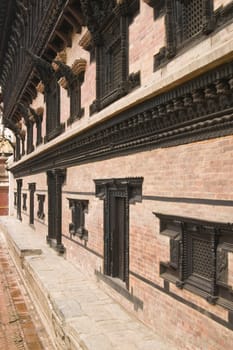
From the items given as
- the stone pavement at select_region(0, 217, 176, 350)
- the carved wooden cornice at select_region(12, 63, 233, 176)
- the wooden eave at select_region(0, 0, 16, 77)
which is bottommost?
the stone pavement at select_region(0, 217, 176, 350)

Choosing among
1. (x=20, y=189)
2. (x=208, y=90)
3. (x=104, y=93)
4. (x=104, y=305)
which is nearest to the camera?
(x=208, y=90)

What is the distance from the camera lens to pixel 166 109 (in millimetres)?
5551

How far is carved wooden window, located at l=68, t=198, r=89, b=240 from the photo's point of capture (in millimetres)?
10367

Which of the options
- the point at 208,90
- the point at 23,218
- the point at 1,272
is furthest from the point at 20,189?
the point at 208,90

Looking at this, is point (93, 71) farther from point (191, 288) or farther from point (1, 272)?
point (1, 272)

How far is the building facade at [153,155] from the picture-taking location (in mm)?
4742

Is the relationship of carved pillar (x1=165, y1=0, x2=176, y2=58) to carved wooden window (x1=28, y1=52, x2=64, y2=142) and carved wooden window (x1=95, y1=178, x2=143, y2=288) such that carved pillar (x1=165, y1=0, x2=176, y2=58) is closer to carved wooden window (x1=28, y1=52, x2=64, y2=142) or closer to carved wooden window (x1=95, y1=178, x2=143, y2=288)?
carved wooden window (x1=95, y1=178, x2=143, y2=288)

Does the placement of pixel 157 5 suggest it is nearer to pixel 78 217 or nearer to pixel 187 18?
pixel 187 18

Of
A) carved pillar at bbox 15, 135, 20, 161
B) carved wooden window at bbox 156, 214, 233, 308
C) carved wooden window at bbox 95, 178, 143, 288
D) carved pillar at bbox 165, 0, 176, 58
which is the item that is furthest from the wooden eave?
carved wooden window at bbox 156, 214, 233, 308

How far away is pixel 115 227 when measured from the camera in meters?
8.38

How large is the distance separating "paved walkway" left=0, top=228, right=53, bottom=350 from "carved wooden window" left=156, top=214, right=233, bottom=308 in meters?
3.70

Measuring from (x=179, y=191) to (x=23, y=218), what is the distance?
60.9 ft

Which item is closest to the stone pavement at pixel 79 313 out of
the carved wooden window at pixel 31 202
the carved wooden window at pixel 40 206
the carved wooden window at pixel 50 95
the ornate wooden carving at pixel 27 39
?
the carved wooden window at pixel 50 95

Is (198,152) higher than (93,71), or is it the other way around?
(93,71)
